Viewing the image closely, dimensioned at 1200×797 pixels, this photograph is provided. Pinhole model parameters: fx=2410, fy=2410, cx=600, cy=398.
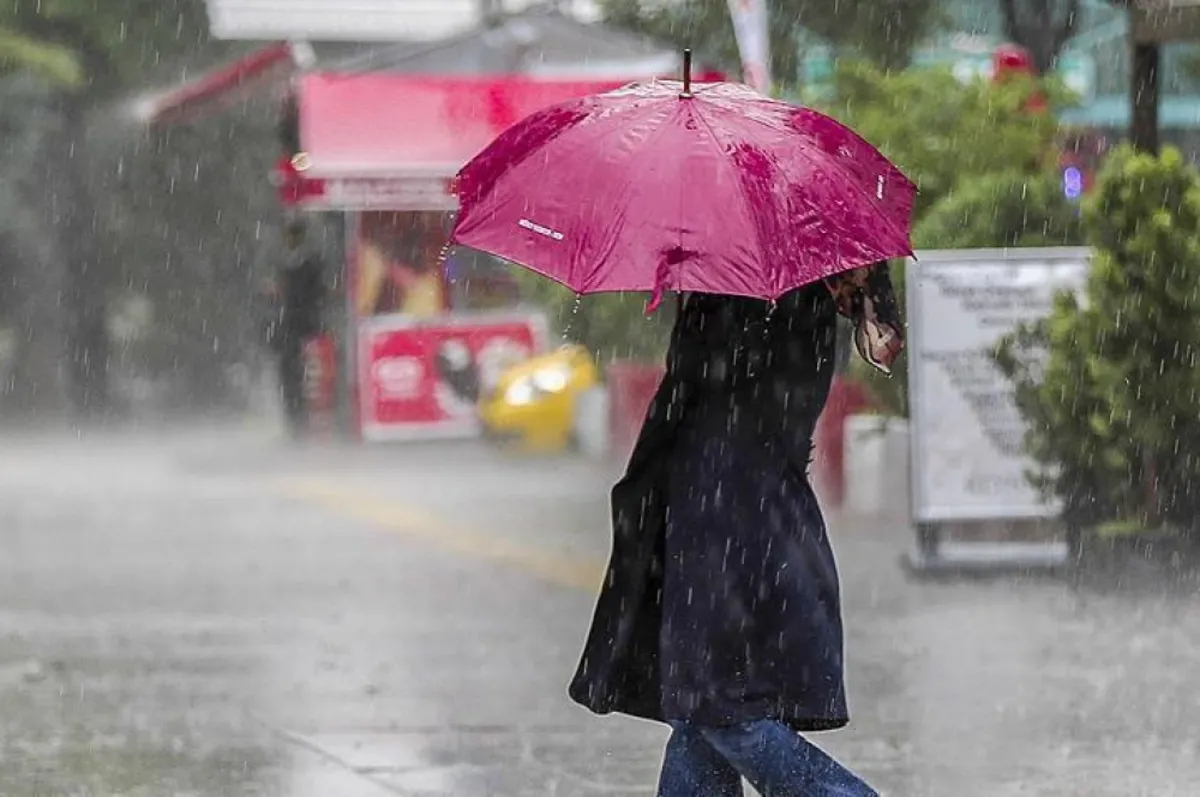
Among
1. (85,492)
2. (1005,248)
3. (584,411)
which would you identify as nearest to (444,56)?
(584,411)

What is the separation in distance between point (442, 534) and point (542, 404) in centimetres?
562

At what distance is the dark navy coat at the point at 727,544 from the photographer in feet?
16.1

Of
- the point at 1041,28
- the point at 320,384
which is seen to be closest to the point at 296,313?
the point at 320,384

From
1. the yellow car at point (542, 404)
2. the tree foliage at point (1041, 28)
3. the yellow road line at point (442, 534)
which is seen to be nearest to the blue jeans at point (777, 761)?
the yellow road line at point (442, 534)

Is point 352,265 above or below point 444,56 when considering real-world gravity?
below

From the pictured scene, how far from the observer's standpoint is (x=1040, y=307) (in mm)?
11008

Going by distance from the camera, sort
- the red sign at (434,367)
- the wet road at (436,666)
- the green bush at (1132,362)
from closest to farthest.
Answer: the wet road at (436,666), the green bush at (1132,362), the red sign at (434,367)

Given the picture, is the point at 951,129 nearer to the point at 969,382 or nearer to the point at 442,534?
the point at 969,382

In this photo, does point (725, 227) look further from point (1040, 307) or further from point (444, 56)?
point (444, 56)

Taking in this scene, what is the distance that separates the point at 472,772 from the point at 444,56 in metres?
15.6

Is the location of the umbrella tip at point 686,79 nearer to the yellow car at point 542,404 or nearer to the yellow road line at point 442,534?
the yellow road line at point 442,534

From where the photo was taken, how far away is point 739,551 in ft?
16.2

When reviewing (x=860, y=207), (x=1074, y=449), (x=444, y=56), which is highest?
(x=444, y=56)

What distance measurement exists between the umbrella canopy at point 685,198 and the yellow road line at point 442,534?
5.91 meters
